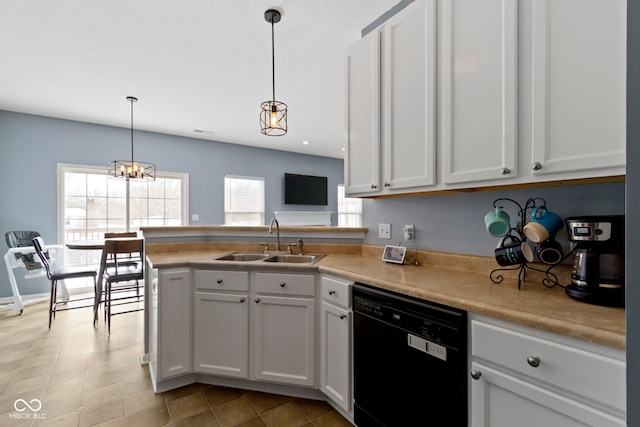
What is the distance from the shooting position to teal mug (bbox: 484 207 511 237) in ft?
4.73

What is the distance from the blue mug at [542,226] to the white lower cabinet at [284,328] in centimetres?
117

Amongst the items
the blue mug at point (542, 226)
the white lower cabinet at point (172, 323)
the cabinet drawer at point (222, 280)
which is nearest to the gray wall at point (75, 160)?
the white lower cabinet at point (172, 323)

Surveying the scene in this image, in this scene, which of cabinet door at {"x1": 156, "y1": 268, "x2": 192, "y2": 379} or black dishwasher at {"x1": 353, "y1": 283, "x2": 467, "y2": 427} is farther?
cabinet door at {"x1": 156, "y1": 268, "x2": 192, "y2": 379}

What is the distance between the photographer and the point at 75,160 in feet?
15.1

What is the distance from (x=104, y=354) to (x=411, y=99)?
10.5 ft

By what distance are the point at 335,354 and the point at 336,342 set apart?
0.24 feet

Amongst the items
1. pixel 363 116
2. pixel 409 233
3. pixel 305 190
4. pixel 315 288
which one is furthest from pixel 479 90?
pixel 305 190

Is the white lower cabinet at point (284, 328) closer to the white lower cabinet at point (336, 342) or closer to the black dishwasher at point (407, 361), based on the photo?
the white lower cabinet at point (336, 342)

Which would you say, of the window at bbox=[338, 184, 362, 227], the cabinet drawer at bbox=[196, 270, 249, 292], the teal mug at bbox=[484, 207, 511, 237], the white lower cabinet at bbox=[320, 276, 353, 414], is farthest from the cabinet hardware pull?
the window at bbox=[338, 184, 362, 227]

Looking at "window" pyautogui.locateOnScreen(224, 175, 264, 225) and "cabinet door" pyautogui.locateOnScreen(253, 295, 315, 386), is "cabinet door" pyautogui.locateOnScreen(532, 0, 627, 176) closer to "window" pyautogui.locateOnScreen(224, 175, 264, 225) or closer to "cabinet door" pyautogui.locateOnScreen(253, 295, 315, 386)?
"cabinet door" pyautogui.locateOnScreen(253, 295, 315, 386)

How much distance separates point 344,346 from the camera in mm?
1689

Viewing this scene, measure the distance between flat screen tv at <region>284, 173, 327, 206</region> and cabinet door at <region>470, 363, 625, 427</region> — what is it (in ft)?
19.8

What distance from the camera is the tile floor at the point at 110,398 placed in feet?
5.79

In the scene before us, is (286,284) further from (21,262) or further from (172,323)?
(21,262)
